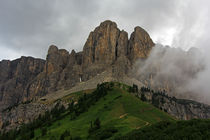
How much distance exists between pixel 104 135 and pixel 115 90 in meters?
Answer: 110

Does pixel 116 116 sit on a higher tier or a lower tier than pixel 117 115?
lower

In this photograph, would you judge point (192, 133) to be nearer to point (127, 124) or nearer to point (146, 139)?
point (146, 139)

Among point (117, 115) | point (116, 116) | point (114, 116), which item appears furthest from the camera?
point (117, 115)

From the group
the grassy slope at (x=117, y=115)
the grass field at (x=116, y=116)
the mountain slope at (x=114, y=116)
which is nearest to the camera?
the mountain slope at (x=114, y=116)

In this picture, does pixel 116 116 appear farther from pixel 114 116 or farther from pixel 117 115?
pixel 117 115

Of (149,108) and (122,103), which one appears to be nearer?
(149,108)

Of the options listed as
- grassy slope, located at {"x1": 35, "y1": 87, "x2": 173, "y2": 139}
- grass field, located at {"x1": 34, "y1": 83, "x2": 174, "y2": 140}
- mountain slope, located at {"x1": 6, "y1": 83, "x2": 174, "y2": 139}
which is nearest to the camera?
mountain slope, located at {"x1": 6, "y1": 83, "x2": 174, "y2": 139}

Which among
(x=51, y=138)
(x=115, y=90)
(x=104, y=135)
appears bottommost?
(x=51, y=138)

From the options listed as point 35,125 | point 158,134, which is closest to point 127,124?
point 158,134

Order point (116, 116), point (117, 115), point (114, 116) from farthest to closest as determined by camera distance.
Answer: point (117, 115) → point (114, 116) → point (116, 116)

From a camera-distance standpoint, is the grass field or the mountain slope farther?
the grass field

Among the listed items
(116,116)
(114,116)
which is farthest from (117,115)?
(114,116)

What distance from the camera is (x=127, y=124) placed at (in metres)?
80.2

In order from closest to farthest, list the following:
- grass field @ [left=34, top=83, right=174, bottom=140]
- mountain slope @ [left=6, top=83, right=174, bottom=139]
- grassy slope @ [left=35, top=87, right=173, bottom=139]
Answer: mountain slope @ [left=6, top=83, right=174, bottom=139] → grass field @ [left=34, top=83, right=174, bottom=140] → grassy slope @ [left=35, top=87, right=173, bottom=139]
